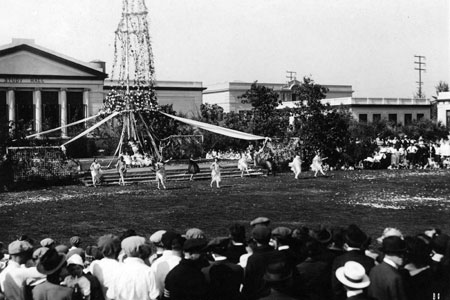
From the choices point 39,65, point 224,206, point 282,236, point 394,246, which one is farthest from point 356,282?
point 39,65

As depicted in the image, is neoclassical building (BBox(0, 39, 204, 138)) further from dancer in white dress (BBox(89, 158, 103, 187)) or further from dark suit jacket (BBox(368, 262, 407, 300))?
dark suit jacket (BBox(368, 262, 407, 300))

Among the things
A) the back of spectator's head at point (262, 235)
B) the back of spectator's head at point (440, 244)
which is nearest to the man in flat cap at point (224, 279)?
the back of spectator's head at point (262, 235)

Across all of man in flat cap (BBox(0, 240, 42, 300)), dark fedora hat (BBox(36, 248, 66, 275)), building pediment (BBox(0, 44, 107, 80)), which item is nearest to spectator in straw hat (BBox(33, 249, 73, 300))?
dark fedora hat (BBox(36, 248, 66, 275))

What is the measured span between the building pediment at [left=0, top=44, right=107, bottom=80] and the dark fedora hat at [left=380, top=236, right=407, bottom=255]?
50883 millimetres

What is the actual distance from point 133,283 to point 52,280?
86 centimetres

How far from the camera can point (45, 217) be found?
720 inches

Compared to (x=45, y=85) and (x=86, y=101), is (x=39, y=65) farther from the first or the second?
(x=86, y=101)

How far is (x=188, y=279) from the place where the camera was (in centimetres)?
605

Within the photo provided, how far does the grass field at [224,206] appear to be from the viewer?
53.5 ft

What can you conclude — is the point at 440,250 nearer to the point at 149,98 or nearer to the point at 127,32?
the point at 127,32

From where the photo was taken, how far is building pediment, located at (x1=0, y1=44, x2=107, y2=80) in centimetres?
5247

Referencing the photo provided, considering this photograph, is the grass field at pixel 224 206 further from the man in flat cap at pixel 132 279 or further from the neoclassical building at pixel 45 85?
the neoclassical building at pixel 45 85

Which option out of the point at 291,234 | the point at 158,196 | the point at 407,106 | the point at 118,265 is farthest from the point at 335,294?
the point at 407,106

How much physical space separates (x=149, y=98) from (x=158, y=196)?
1189cm
